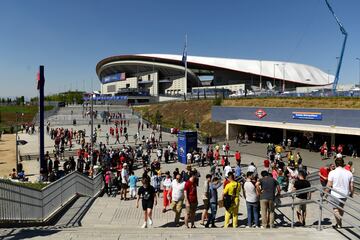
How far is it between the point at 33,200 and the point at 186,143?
14.1 metres

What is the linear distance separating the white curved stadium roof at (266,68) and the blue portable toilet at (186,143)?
69.0m

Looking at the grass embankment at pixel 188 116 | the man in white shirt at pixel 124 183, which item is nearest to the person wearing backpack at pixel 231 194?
the man in white shirt at pixel 124 183

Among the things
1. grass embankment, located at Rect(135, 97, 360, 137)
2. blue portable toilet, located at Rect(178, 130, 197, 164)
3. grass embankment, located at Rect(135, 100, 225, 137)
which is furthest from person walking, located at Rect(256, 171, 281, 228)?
grass embankment, located at Rect(135, 100, 225, 137)

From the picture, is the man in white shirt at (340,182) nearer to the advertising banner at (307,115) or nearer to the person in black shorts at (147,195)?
the person in black shorts at (147,195)

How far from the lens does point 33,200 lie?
830 centimetres

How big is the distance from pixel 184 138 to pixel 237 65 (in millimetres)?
73183

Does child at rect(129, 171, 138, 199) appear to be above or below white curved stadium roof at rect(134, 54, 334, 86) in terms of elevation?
below

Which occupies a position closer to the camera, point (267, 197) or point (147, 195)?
point (267, 197)

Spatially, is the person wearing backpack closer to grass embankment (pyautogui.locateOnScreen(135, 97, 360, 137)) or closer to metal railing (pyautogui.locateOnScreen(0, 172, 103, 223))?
metal railing (pyautogui.locateOnScreen(0, 172, 103, 223))

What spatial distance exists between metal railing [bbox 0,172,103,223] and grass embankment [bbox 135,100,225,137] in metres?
28.2

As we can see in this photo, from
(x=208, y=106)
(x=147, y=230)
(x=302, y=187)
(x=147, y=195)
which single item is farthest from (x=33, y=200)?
(x=208, y=106)

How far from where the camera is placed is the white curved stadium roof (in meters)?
90.9

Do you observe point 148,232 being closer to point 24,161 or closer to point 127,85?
point 24,161

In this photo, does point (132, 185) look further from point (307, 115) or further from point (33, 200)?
point (307, 115)
